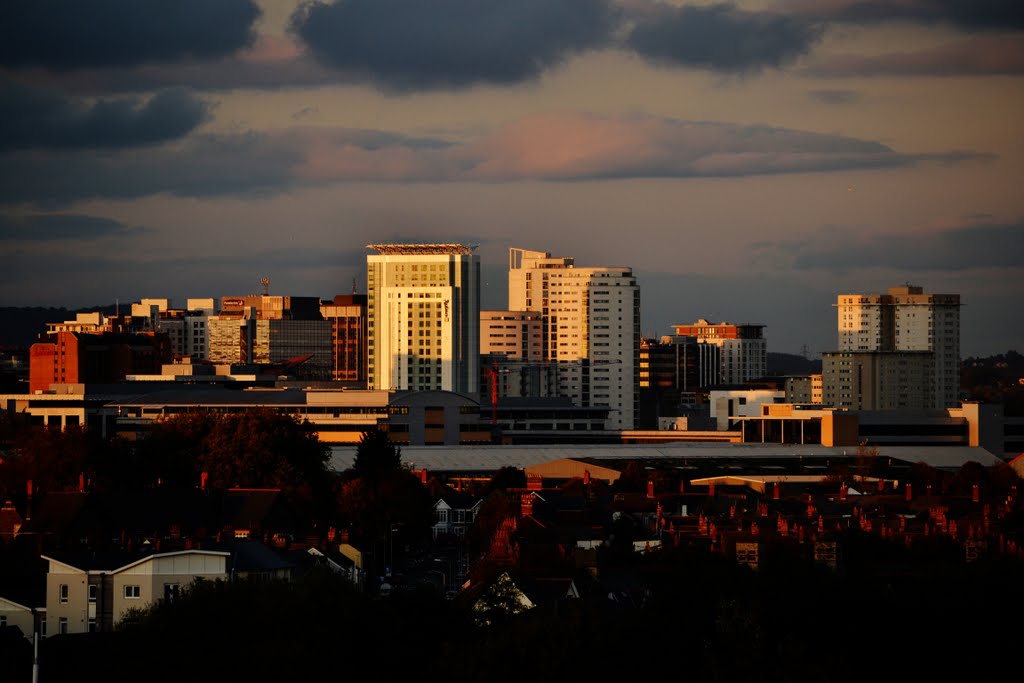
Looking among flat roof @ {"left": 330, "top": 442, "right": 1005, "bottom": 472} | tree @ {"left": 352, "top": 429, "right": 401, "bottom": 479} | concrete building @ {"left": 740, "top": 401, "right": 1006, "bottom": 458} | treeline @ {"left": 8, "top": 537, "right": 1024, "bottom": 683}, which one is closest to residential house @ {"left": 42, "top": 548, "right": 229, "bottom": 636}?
treeline @ {"left": 8, "top": 537, "right": 1024, "bottom": 683}

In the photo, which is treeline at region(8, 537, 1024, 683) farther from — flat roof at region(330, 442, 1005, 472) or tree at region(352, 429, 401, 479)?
flat roof at region(330, 442, 1005, 472)

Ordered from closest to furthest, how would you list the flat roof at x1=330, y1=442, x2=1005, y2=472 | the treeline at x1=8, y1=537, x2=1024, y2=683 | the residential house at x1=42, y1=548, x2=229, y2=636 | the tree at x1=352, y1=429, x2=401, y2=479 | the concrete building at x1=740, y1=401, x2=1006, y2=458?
the treeline at x1=8, y1=537, x2=1024, y2=683
the residential house at x1=42, y1=548, x2=229, y2=636
the tree at x1=352, y1=429, x2=401, y2=479
the flat roof at x1=330, y1=442, x2=1005, y2=472
the concrete building at x1=740, y1=401, x2=1006, y2=458

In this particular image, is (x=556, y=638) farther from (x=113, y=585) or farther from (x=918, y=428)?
(x=918, y=428)

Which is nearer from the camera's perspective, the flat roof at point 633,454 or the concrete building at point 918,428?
the flat roof at point 633,454

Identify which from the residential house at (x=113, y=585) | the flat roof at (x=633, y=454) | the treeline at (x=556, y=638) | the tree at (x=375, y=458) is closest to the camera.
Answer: the treeline at (x=556, y=638)

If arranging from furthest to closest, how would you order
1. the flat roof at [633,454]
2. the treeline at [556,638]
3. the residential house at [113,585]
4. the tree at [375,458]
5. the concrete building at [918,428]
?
the concrete building at [918,428] < the flat roof at [633,454] < the tree at [375,458] < the residential house at [113,585] < the treeline at [556,638]

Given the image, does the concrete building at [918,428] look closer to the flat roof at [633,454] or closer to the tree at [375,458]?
the flat roof at [633,454]

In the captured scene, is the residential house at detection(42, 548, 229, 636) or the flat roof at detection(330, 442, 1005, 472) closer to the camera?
the residential house at detection(42, 548, 229, 636)

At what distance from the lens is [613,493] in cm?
11644

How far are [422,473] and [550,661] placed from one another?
270 feet

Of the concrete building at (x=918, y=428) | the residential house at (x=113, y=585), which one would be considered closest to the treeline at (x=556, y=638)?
the residential house at (x=113, y=585)

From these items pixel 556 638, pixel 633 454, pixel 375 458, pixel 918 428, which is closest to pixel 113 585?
pixel 556 638

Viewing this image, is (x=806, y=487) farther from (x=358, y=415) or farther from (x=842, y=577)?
(x=358, y=415)

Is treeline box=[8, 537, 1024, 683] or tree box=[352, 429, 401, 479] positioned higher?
tree box=[352, 429, 401, 479]
